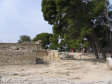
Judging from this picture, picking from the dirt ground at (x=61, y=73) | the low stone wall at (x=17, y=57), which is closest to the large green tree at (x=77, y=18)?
the low stone wall at (x=17, y=57)

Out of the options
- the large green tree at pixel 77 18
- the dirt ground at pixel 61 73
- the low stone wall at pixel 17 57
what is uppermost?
the large green tree at pixel 77 18

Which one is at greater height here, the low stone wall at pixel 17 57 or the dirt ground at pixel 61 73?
the low stone wall at pixel 17 57

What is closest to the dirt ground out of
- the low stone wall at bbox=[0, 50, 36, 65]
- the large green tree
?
the low stone wall at bbox=[0, 50, 36, 65]

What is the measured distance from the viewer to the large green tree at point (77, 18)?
22328 millimetres

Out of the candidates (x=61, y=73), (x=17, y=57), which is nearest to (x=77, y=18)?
(x=17, y=57)

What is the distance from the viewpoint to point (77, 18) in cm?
2331

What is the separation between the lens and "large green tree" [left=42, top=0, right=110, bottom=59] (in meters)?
22.3

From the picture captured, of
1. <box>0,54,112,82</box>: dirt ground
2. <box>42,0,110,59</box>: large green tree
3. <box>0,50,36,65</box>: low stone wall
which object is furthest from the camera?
<box>42,0,110,59</box>: large green tree

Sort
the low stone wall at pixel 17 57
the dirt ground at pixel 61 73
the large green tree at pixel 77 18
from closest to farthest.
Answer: the dirt ground at pixel 61 73 < the low stone wall at pixel 17 57 < the large green tree at pixel 77 18

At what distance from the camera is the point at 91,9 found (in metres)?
22.9

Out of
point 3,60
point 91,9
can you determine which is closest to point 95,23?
point 91,9

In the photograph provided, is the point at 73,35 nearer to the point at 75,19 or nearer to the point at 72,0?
the point at 75,19

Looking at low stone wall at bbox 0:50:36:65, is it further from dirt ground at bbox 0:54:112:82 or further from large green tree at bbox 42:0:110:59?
large green tree at bbox 42:0:110:59

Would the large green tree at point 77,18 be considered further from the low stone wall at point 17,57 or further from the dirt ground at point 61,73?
the dirt ground at point 61,73
